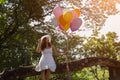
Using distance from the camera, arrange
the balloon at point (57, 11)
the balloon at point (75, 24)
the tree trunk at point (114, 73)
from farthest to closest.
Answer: the tree trunk at point (114, 73), the balloon at point (75, 24), the balloon at point (57, 11)

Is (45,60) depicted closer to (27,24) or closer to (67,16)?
(67,16)

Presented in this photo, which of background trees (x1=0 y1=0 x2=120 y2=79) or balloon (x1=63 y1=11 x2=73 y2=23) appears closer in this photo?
balloon (x1=63 y1=11 x2=73 y2=23)

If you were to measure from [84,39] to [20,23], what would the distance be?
866cm

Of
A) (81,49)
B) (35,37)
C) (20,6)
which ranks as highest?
(20,6)

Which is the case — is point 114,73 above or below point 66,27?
below

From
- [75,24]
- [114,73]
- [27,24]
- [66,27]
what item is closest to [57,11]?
[66,27]

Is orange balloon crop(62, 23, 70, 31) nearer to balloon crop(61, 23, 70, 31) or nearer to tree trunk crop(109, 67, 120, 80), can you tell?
balloon crop(61, 23, 70, 31)

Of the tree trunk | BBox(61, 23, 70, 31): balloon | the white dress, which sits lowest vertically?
the tree trunk

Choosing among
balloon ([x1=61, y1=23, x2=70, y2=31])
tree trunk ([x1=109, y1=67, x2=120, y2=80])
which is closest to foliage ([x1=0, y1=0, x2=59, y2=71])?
tree trunk ([x1=109, y1=67, x2=120, y2=80])

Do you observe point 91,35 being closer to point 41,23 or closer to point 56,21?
point 41,23

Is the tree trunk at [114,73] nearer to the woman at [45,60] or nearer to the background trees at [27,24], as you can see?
the woman at [45,60]

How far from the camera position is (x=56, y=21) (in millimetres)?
9945

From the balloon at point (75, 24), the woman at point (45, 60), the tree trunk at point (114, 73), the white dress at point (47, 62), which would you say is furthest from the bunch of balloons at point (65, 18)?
the tree trunk at point (114, 73)

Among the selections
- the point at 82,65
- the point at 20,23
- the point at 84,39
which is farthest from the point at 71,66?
the point at 84,39
